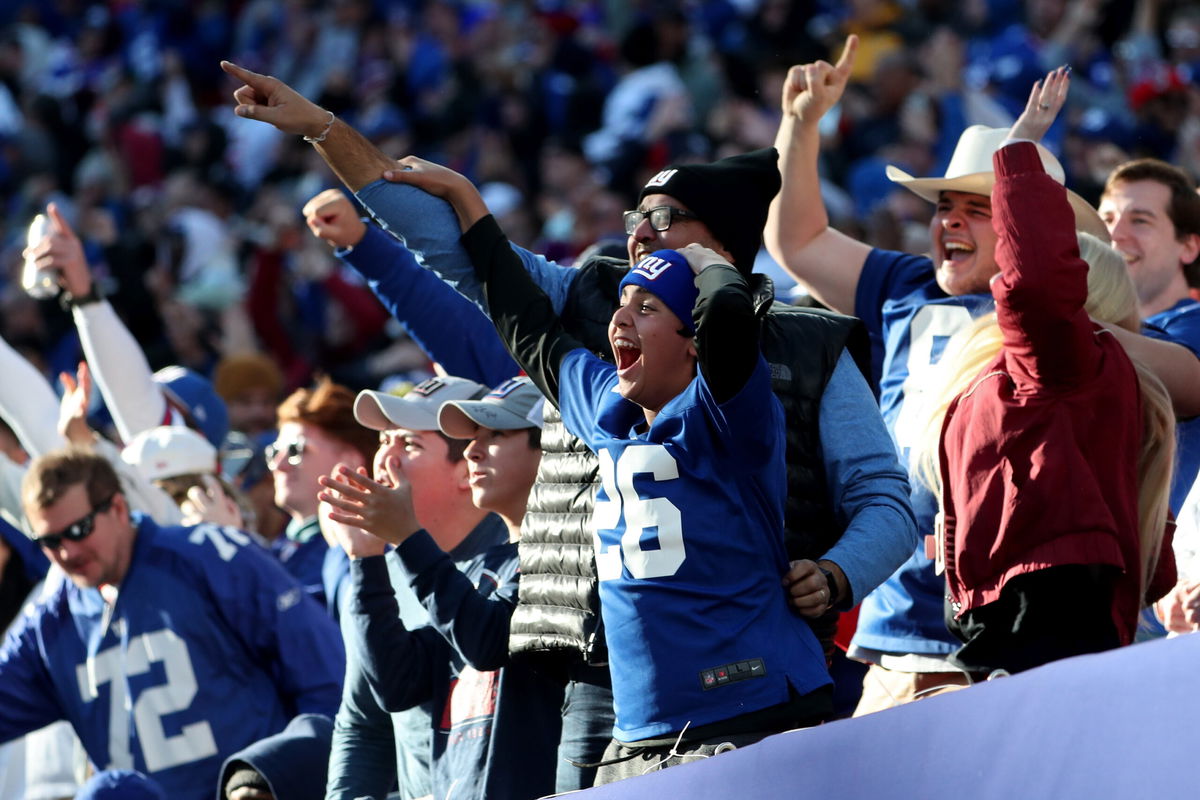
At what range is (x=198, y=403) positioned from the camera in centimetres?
800

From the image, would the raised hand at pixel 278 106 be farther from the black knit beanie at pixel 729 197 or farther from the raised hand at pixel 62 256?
the raised hand at pixel 62 256

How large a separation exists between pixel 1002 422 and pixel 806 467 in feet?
1.83

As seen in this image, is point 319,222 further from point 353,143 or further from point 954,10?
point 954,10

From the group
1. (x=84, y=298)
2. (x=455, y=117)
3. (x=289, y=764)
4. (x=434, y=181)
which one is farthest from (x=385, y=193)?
(x=455, y=117)

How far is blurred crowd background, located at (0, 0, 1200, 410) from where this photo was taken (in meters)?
10.6

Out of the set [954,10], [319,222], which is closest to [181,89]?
[954,10]

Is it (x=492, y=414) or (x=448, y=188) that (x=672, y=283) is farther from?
(x=492, y=414)

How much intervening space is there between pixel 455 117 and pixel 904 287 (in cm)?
936

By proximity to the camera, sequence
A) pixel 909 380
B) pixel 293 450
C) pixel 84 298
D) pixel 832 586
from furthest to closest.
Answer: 1. pixel 84 298
2. pixel 293 450
3. pixel 909 380
4. pixel 832 586

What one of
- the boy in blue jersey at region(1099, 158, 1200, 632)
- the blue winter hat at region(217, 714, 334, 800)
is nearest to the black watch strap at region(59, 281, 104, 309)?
the blue winter hat at region(217, 714, 334, 800)

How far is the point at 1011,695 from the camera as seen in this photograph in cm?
291

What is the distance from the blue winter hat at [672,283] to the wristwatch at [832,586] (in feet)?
1.71

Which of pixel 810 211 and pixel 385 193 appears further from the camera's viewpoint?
pixel 810 211

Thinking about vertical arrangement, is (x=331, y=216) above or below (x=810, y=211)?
above
